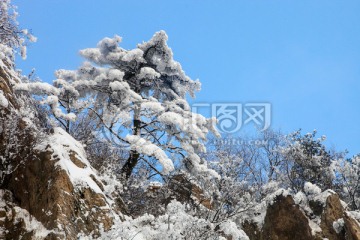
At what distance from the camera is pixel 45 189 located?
7184mm

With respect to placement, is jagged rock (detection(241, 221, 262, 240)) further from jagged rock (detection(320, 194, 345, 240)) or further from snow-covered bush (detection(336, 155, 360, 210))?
snow-covered bush (detection(336, 155, 360, 210))

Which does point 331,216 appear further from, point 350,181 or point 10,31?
point 10,31

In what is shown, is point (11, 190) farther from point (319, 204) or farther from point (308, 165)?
point (308, 165)

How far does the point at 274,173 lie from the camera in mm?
26984

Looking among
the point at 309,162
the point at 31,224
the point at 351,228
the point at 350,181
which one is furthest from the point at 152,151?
the point at 350,181

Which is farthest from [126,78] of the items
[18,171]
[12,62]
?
[18,171]

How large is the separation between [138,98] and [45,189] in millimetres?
5292

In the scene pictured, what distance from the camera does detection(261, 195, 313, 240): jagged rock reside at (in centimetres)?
1529

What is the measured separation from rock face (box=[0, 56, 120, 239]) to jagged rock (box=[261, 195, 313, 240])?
378 inches

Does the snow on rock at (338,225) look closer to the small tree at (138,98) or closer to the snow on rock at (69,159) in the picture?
the small tree at (138,98)

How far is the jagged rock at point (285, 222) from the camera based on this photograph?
15.3 m

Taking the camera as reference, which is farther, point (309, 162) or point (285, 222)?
point (309, 162)

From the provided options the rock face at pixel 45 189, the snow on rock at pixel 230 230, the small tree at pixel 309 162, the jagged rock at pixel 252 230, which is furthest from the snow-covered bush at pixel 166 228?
the small tree at pixel 309 162

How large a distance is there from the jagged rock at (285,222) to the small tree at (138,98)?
4946 millimetres
